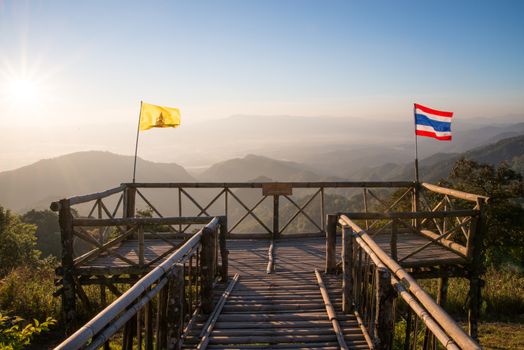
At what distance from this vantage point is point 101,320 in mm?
2732

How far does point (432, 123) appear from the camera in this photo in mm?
10914

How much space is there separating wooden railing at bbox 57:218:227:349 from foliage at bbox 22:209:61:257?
1700 inches

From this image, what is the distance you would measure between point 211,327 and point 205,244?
1142 mm

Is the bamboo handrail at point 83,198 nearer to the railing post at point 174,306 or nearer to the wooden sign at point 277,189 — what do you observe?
the wooden sign at point 277,189

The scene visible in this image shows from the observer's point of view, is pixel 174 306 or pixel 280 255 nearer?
pixel 174 306

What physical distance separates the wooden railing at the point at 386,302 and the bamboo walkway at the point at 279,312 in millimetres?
323

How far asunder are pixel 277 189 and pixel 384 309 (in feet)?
20.7

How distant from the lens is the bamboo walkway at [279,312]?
4758 millimetres

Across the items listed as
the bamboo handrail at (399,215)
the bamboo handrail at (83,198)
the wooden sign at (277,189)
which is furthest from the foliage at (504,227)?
the bamboo handrail at (83,198)

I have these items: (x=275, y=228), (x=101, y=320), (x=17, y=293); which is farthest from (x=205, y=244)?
(x=17, y=293)

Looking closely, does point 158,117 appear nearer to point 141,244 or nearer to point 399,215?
point 141,244

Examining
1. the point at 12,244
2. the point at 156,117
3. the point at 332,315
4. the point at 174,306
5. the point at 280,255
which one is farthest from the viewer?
the point at 12,244

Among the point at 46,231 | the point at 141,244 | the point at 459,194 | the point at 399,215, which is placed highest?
the point at 459,194

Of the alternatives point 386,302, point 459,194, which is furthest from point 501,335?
point 386,302
